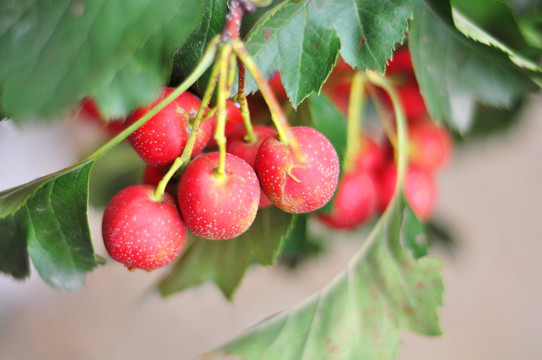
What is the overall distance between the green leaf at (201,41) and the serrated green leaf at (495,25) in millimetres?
101

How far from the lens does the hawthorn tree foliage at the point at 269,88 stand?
0.60ft

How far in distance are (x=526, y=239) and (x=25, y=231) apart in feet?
2.34

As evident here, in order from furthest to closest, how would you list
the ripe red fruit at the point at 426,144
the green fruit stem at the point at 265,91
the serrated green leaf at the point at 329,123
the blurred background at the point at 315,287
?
the blurred background at the point at 315,287, the ripe red fruit at the point at 426,144, the serrated green leaf at the point at 329,123, the green fruit stem at the point at 265,91

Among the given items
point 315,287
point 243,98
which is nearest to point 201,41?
point 243,98

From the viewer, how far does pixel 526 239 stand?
767mm

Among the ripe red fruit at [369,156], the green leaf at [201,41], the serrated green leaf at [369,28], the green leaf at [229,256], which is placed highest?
the green leaf at [201,41]

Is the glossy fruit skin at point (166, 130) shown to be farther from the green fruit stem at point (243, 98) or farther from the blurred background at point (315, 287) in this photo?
the blurred background at point (315, 287)

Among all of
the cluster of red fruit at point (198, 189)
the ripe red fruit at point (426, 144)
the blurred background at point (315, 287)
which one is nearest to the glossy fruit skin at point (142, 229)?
the cluster of red fruit at point (198, 189)

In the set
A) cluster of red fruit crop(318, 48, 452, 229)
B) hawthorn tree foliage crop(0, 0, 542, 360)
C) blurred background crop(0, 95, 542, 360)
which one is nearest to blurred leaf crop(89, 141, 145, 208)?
hawthorn tree foliage crop(0, 0, 542, 360)

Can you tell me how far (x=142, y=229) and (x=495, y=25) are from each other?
0.18 meters

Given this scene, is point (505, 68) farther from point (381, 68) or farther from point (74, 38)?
point (74, 38)

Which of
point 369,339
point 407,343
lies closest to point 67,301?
point 407,343

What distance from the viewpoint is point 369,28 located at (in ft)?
0.72

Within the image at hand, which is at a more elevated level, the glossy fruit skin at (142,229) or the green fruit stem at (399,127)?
the glossy fruit skin at (142,229)
